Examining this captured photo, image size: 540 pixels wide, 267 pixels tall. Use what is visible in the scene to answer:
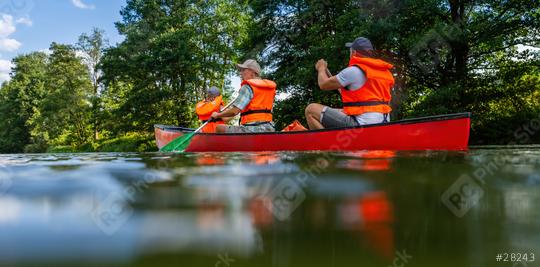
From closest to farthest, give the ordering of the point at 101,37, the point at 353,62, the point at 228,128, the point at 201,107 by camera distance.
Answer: the point at 353,62 < the point at 228,128 < the point at 201,107 < the point at 101,37

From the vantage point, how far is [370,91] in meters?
5.18

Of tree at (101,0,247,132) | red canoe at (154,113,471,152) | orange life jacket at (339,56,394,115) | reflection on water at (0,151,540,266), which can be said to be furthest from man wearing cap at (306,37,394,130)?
tree at (101,0,247,132)

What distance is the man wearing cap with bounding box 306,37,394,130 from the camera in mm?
5098

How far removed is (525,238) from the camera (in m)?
1.11

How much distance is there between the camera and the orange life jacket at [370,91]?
16.8 ft

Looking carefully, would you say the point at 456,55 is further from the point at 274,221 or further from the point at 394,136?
the point at 274,221

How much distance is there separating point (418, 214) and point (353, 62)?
4.08 m

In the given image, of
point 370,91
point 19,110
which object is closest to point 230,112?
point 370,91

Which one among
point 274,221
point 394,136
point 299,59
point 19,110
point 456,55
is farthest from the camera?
point 19,110

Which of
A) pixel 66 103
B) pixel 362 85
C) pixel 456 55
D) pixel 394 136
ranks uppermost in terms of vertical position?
pixel 456 55

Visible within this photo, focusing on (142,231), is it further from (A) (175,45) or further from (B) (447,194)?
(A) (175,45)

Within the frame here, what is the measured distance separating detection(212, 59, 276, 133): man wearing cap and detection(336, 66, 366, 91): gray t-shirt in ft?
5.08

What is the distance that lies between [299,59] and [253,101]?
37.7 ft

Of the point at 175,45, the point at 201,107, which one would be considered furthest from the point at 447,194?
the point at 175,45
